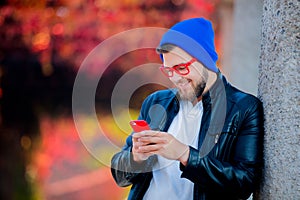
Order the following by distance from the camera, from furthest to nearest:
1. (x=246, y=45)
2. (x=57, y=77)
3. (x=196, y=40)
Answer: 1. (x=57, y=77)
2. (x=246, y=45)
3. (x=196, y=40)

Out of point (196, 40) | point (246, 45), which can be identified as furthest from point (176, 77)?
point (246, 45)

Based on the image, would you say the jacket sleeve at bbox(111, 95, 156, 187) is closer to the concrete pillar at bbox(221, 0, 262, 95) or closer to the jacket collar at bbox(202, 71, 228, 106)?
the jacket collar at bbox(202, 71, 228, 106)

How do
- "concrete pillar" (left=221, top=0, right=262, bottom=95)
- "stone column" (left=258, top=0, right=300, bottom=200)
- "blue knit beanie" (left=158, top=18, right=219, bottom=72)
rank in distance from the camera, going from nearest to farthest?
"stone column" (left=258, top=0, right=300, bottom=200) → "blue knit beanie" (left=158, top=18, right=219, bottom=72) → "concrete pillar" (left=221, top=0, right=262, bottom=95)

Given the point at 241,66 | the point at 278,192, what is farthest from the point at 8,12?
the point at 278,192

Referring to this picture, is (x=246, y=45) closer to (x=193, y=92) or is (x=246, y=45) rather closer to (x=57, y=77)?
(x=57, y=77)

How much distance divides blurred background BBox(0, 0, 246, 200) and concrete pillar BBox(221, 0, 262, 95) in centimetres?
57

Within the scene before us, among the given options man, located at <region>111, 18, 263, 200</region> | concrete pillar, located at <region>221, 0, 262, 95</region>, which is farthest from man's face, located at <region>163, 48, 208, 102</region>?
concrete pillar, located at <region>221, 0, 262, 95</region>

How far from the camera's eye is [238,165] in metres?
1.58

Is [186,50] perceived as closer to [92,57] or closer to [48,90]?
[92,57]

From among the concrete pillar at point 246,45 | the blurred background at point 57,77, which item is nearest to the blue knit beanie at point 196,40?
the concrete pillar at point 246,45

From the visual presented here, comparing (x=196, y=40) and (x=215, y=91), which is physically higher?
(x=196, y=40)

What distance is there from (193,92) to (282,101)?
0.36 metres

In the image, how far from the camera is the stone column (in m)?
1.44

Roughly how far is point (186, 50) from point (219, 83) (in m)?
0.18
